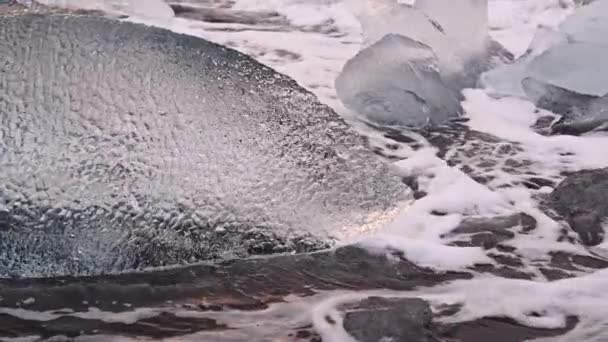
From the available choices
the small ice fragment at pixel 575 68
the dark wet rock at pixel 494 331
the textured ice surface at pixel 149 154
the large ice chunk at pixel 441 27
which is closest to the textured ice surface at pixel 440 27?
the large ice chunk at pixel 441 27

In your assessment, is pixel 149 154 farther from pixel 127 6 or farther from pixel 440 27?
pixel 127 6

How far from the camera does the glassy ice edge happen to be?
1.51 metres

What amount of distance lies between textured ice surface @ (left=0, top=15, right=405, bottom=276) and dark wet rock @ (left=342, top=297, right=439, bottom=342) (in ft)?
1.07

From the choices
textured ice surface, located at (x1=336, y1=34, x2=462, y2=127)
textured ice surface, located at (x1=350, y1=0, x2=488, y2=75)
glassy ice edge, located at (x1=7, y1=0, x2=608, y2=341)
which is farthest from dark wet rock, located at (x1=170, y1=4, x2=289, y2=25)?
textured ice surface, located at (x1=336, y1=34, x2=462, y2=127)

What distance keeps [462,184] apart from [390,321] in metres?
0.66

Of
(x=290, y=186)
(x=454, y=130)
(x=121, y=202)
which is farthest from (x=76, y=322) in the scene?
(x=454, y=130)

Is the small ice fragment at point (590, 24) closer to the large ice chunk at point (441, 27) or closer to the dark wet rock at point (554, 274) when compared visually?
the large ice chunk at point (441, 27)

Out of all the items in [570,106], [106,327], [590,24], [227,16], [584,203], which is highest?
[227,16]

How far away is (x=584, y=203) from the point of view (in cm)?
184

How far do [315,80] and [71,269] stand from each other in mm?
1223

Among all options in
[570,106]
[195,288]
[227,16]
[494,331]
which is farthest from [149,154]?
[227,16]

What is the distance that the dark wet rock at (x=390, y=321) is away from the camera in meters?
A: 1.37

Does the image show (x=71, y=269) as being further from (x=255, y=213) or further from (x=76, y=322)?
(x=255, y=213)

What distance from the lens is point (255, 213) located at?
5.82ft
